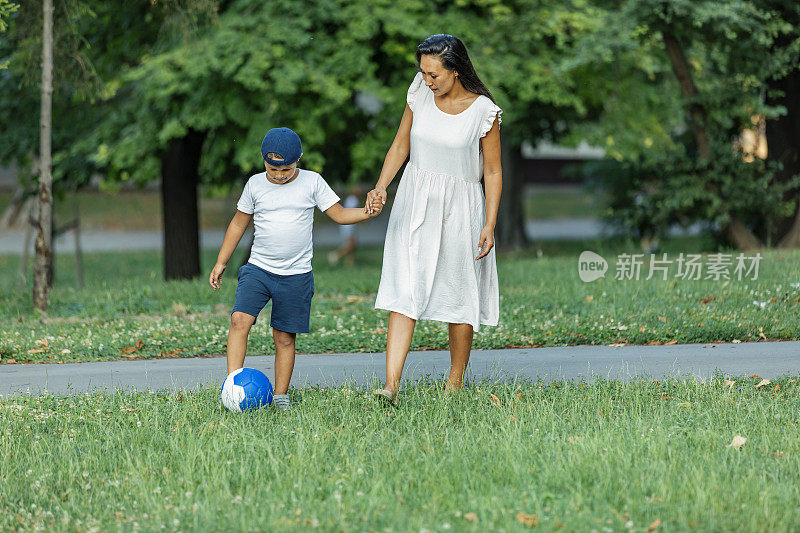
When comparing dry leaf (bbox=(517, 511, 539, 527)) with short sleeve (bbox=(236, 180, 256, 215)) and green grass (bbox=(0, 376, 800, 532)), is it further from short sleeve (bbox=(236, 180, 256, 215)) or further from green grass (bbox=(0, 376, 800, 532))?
short sleeve (bbox=(236, 180, 256, 215))

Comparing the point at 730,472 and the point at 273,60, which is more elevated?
the point at 273,60

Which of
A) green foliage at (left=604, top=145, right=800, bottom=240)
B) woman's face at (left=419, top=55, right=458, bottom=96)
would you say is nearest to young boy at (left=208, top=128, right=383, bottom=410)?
woman's face at (left=419, top=55, right=458, bottom=96)

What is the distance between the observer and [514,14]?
14758 mm

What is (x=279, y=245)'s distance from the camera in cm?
529

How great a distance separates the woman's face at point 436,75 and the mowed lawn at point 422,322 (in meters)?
2.76

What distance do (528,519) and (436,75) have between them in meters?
2.62

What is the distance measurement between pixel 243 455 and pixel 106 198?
111ft

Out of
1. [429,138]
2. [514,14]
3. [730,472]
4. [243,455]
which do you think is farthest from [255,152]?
[730,472]

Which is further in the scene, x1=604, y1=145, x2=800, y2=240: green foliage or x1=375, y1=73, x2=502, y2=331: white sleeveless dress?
x1=604, y1=145, x2=800, y2=240: green foliage

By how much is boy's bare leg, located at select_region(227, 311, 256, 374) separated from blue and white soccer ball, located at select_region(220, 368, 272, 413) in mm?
111

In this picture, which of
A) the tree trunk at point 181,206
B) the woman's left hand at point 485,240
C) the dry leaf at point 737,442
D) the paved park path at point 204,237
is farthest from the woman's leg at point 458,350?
the paved park path at point 204,237

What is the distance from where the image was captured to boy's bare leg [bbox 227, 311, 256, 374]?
5.36 m

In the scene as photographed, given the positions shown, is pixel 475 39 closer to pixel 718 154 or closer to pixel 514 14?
pixel 514 14

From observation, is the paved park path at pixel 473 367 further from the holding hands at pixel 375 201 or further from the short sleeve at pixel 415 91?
the short sleeve at pixel 415 91
